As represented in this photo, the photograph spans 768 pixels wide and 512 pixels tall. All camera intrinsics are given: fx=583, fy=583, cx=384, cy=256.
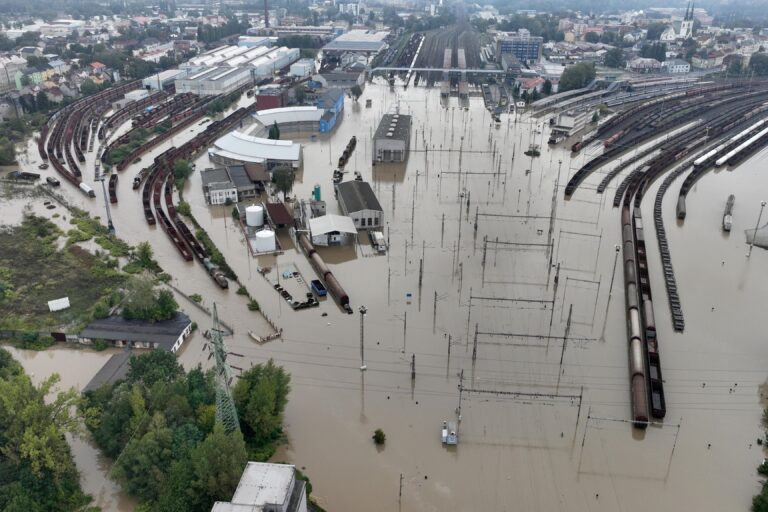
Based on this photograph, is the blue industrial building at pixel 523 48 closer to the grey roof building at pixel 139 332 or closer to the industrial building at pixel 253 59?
the industrial building at pixel 253 59

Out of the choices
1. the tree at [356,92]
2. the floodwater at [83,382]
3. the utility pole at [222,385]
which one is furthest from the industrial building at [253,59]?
the utility pole at [222,385]

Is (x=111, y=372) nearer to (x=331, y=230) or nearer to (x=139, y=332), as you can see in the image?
(x=139, y=332)

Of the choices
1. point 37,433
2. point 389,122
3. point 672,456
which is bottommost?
point 672,456

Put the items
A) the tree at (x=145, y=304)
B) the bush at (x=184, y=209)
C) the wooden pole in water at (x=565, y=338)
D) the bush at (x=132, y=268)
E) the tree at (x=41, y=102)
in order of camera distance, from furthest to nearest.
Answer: the tree at (x=41, y=102) → the bush at (x=184, y=209) → the bush at (x=132, y=268) → the tree at (x=145, y=304) → the wooden pole in water at (x=565, y=338)

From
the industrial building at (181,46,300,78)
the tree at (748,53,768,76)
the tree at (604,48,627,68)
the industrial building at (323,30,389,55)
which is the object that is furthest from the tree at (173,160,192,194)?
the tree at (748,53,768,76)

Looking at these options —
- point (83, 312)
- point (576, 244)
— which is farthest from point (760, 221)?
point (83, 312)

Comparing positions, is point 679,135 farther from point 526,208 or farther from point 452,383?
point 452,383

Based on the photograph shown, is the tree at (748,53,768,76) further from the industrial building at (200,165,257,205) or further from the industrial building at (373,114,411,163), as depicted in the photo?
the industrial building at (200,165,257,205)
